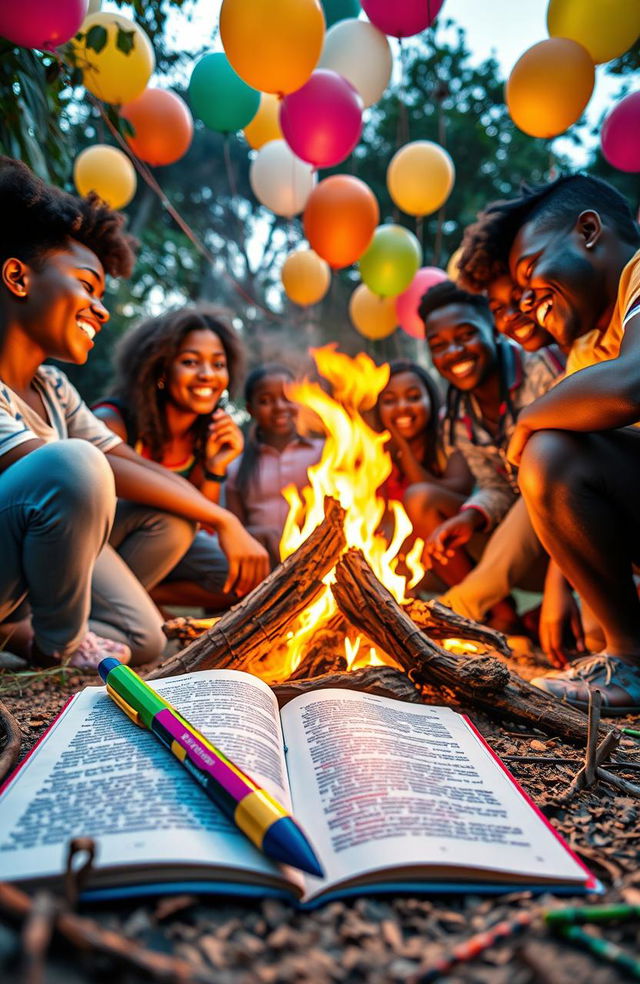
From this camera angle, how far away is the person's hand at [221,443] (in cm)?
359

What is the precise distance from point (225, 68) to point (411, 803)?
14.6 feet

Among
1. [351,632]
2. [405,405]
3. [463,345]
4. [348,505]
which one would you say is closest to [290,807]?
[351,632]

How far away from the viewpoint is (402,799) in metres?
1.04

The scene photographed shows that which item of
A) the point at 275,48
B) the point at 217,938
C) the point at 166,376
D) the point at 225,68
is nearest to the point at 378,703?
the point at 217,938

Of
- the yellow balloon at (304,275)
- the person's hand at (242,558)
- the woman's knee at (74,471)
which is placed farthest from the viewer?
the yellow balloon at (304,275)

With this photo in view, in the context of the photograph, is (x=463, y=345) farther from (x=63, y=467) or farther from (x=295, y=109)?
(x=63, y=467)

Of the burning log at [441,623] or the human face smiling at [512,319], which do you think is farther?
the human face smiling at [512,319]

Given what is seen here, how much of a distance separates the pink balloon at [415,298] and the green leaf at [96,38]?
2745 millimetres

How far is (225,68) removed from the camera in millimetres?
3979

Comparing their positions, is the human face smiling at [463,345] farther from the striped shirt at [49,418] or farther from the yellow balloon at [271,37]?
the striped shirt at [49,418]

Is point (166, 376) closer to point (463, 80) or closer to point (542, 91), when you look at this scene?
point (542, 91)

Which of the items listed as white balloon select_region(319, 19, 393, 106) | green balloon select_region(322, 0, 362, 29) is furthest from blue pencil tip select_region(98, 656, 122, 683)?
green balloon select_region(322, 0, 362, 29)

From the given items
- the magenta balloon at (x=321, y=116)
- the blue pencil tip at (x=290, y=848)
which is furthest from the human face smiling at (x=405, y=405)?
the blue pencil tip at (x=290, y=848)

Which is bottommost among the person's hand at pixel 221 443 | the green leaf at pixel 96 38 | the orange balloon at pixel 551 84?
the person's hand at pixel 221 443
